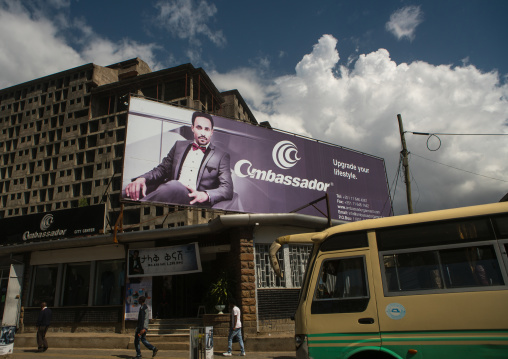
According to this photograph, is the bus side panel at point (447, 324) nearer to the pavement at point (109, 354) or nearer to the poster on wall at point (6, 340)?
the pavement at point (109, 354)

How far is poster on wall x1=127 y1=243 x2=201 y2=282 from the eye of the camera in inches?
521

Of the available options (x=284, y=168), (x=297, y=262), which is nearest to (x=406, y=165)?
(x=284, y=168)

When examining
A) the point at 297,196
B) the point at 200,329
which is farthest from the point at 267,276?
the point at 297,196

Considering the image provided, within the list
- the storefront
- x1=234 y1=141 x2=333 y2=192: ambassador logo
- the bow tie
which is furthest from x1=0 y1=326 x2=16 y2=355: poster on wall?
x1=234 y1=141 x2=333 y2=192: ambassador logo

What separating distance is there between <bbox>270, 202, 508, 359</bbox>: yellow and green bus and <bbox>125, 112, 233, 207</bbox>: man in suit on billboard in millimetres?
9586

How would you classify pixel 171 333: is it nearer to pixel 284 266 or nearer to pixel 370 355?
pixel 284 266

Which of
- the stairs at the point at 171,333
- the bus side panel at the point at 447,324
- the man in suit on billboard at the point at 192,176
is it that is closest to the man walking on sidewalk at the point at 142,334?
the stairs at the point at 171,333

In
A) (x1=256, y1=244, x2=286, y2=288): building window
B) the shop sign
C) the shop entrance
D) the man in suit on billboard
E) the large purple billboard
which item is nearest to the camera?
(x1=256, y1=244, x2=286, y2=288): building window

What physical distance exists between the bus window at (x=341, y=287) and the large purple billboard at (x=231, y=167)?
972 cm

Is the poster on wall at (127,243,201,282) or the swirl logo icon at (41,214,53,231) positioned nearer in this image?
the poster on wall at (127,243,201,282)

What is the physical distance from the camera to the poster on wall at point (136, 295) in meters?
13.2

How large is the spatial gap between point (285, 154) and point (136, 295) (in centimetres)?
892

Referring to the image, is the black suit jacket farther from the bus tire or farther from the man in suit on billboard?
the bus tire

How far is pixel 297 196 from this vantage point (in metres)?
17.2
